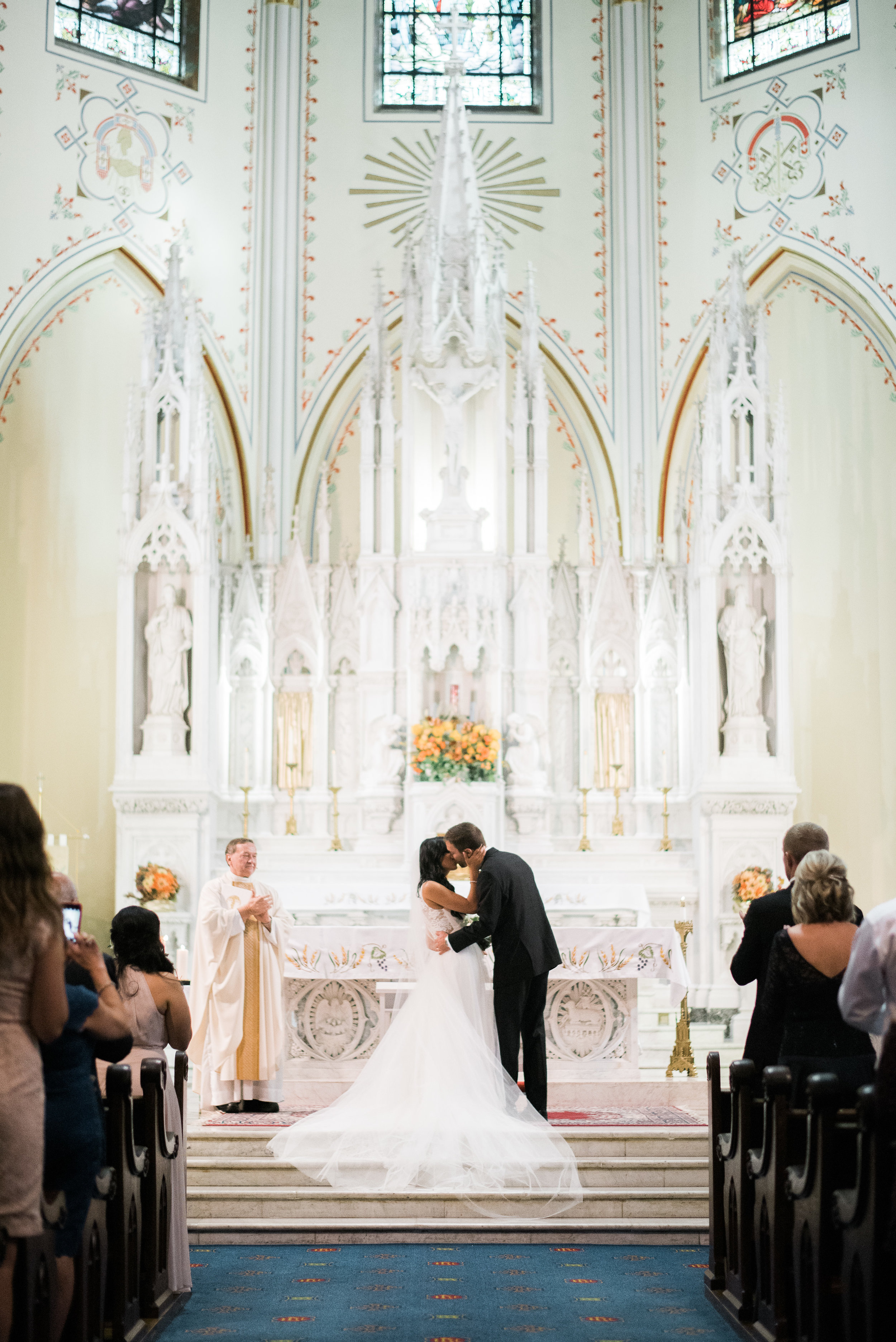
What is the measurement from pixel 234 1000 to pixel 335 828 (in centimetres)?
454

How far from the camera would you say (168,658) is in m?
12.7

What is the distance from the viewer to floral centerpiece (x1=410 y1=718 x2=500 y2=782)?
1259 centimetres

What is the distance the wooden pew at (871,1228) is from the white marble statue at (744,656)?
8.70 m

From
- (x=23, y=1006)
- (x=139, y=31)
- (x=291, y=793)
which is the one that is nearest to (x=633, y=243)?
(x=139, y=31)

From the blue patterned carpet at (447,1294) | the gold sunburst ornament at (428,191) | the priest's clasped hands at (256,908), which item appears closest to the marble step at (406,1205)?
the blue patterned carpet at (447,1294)

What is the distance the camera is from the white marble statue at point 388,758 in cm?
1304

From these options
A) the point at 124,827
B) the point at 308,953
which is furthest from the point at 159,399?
the point at 308,953

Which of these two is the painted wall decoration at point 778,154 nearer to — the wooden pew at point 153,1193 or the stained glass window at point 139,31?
the stained glass window at point 139,31

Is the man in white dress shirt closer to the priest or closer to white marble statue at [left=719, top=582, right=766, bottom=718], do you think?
the priest

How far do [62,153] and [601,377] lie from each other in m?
5.36

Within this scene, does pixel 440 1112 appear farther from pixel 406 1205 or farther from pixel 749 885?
pixel 749 885

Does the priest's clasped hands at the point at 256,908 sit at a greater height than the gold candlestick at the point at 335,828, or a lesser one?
lesser

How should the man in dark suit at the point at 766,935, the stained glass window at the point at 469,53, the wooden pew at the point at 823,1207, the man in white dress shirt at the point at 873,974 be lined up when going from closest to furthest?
the man in white dress shirt at the point at 873,974 → the wooden pew at the point at 823,1207 → the man in dark suit at the point at 766,935 → the stained glass window at the point at 469,53

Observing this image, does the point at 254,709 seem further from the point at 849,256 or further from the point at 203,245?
the point at 849,256
